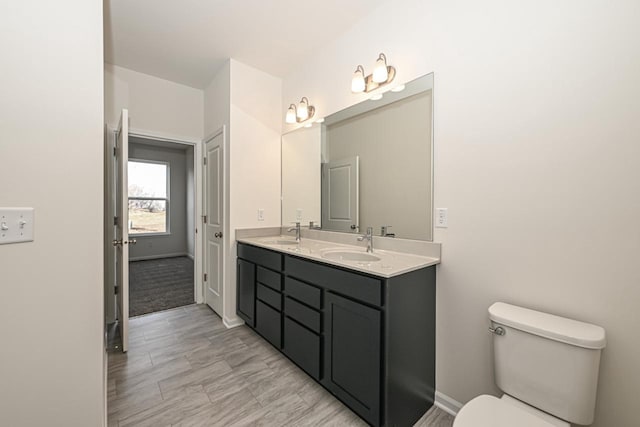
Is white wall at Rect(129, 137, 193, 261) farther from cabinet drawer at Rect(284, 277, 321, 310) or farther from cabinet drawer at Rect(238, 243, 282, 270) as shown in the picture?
cabinet drawer at Rect(284, 277, 321, 310)

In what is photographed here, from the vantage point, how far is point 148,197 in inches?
Result: 228

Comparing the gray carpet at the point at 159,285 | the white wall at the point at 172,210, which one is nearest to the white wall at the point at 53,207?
the gray carpet at the point at 159,285

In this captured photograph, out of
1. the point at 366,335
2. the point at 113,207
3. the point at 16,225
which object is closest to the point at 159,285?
the point at 113,207

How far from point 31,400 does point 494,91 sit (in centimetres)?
231

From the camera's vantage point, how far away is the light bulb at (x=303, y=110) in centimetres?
263

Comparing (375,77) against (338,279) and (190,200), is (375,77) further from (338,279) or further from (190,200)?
(190,200)

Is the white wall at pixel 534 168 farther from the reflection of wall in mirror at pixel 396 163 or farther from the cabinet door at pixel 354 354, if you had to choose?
the cabinet door at pixel 354 354

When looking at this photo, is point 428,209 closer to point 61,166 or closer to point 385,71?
point 385,71

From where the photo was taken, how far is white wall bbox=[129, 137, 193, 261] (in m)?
5.65

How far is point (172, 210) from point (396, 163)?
571 centimetres

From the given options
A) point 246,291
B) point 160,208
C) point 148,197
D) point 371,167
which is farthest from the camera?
point 160,208

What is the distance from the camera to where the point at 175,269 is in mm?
5000

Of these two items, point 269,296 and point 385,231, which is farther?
point 269,296

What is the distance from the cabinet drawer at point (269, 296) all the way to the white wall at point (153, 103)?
210 cm
